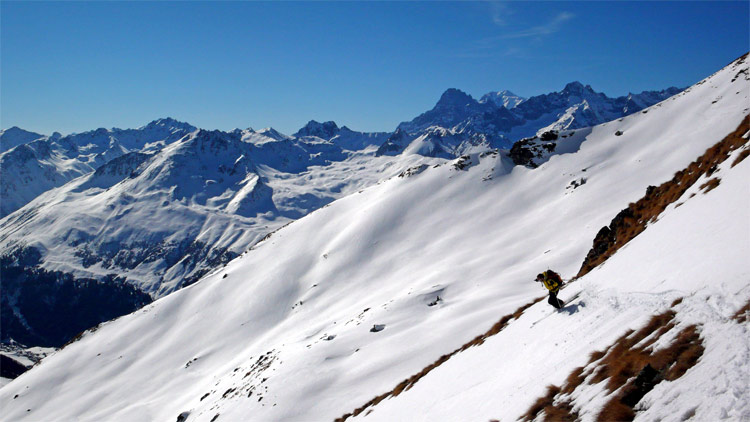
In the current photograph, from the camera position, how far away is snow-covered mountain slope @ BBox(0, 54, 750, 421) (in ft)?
41.9

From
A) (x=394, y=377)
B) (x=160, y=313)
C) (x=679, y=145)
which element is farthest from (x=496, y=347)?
(x=160, y=313)

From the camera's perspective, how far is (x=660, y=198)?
24891mm

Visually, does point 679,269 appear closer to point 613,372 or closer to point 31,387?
point 613,372

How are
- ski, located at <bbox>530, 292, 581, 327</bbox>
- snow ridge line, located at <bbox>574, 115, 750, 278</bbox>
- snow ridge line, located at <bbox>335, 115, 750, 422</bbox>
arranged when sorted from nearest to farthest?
ski, located at <bbox>530, 292, 581, 327</bbox>
snow ridge line, located at <bbox>574, 115, 750, 278</bbox>
snow ridge line, located at <bbox>335, 115, 750, 422</bbox>

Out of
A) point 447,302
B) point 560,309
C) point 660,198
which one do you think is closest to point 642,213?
point 660,198

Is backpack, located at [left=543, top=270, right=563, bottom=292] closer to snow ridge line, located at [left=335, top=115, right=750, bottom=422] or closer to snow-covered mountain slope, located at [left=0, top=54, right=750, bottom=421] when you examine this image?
snow-covered mountain slope, located at [left=0, top=54, right=750, bottom=421]

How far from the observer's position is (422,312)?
150 ft

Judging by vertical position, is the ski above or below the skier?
below

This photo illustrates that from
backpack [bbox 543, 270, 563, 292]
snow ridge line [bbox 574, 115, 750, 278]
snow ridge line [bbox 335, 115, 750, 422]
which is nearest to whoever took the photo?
backpack [bbox 543, 270, 563, 292]

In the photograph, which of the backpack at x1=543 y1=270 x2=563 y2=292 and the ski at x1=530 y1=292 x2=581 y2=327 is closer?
the ski at x1=530 y1=292 x2=581 y2=327

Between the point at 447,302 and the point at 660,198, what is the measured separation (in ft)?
83.1

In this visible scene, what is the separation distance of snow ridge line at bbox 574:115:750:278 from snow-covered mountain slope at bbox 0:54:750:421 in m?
2.04

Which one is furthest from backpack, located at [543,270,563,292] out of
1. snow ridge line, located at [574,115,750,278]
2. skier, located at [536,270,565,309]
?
snow ridge line, located at [574,115,750,278]

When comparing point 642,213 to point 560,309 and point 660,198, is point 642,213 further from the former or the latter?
point 560,309
